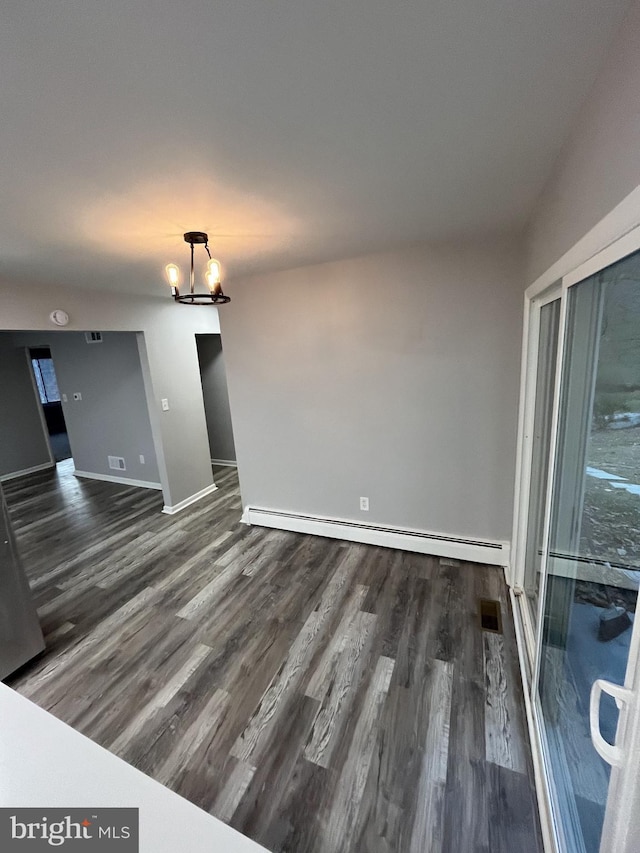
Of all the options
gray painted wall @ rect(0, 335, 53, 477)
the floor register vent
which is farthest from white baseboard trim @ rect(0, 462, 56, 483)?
the floor register vent

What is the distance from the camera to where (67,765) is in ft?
2.25

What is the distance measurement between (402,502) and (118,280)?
2.97m

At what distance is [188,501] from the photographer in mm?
4117

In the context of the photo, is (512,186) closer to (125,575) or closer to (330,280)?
(330,280)

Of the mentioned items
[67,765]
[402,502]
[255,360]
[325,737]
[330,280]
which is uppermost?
[330,280]

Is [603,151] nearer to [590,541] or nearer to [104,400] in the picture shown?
[590,541]

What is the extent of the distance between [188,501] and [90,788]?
12.0 ft

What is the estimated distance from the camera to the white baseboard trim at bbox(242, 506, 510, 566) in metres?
2.62

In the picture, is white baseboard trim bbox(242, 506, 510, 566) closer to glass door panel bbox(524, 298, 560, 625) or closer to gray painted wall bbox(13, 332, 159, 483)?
glass door panel bbox(524, 298, 560, 625)

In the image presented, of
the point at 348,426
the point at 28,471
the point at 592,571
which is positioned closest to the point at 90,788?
the point at 592,571

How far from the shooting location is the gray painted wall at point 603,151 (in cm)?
69

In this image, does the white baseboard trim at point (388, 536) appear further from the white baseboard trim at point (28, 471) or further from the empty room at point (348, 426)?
the white baseboard trim at point (28, 471)

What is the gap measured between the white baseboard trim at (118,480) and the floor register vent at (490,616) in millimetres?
4085

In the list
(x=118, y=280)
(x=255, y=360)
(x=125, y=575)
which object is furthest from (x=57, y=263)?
(x=125, y=575)
